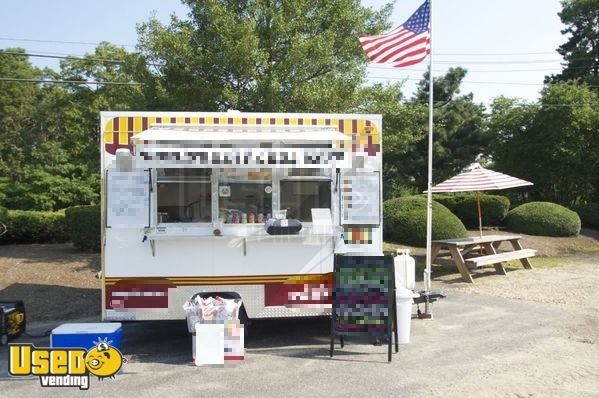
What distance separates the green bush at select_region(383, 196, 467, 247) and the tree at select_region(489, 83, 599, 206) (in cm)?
934

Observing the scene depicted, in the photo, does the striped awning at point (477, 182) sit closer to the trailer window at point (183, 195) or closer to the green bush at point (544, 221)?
the green bush at point (544, 221)

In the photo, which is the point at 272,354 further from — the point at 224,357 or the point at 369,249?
the point at 369,249

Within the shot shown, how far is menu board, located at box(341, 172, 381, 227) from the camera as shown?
6.62 meters

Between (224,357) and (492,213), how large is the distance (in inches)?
593

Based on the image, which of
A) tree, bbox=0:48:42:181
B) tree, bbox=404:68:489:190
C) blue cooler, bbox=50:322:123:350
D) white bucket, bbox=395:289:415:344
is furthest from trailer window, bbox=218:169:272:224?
tree, bbox=0:48:42:181

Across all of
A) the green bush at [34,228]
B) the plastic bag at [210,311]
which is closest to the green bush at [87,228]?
the green bush at [34,228]

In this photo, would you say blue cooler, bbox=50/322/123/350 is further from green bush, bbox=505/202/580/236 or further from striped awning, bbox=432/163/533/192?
green bush, bbox=505/202/580/236

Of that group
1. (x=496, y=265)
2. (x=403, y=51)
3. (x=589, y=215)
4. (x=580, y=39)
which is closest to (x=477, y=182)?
(x=496, y=265)

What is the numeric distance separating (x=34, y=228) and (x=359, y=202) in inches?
417

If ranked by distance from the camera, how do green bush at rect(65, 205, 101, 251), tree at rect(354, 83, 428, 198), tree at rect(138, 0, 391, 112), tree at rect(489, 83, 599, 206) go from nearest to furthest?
tree at rect(138, 0, 391, 112)
tree at rect(354, 83, 428, 198)
green bush at rect(65, 205, 101, 251)
tree at rect(489, 83, 599, 206)

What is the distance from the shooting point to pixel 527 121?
23.7 m

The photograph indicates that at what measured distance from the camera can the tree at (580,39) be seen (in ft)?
119

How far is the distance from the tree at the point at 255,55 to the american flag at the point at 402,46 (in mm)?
2216

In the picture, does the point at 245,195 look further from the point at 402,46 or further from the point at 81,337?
the point at 402,46
